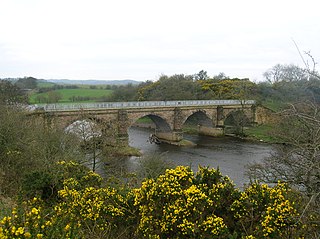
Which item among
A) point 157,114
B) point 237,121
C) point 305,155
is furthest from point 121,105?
point 305,155

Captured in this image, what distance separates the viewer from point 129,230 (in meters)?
7.95

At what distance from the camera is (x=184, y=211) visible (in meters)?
6.80

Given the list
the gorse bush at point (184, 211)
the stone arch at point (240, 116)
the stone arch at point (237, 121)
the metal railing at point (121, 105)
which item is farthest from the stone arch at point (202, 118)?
the gorse bush at point (184, 211)

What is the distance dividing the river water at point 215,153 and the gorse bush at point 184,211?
15.3 m

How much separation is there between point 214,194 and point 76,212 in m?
3.56

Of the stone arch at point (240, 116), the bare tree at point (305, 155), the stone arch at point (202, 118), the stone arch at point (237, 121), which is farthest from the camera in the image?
the stone arch at point (240, 116)

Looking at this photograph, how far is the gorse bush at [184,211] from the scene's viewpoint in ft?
21.6

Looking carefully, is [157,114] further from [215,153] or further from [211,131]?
[211,131]

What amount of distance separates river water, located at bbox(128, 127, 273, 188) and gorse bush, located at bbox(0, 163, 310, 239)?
15255 mm

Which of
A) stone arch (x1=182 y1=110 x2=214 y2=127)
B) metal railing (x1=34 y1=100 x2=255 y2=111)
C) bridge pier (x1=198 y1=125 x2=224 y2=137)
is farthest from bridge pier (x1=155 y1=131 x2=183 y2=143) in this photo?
bridge pier (x1=198 y1=125 x2=224 y2=137)

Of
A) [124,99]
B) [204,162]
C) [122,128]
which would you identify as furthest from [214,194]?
[124,99]

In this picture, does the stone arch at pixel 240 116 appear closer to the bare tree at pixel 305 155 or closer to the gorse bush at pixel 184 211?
the bare tree at pixel 305 155

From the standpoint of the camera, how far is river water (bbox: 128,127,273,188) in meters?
27.4

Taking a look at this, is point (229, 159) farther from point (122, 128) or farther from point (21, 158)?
point (21, 158)
